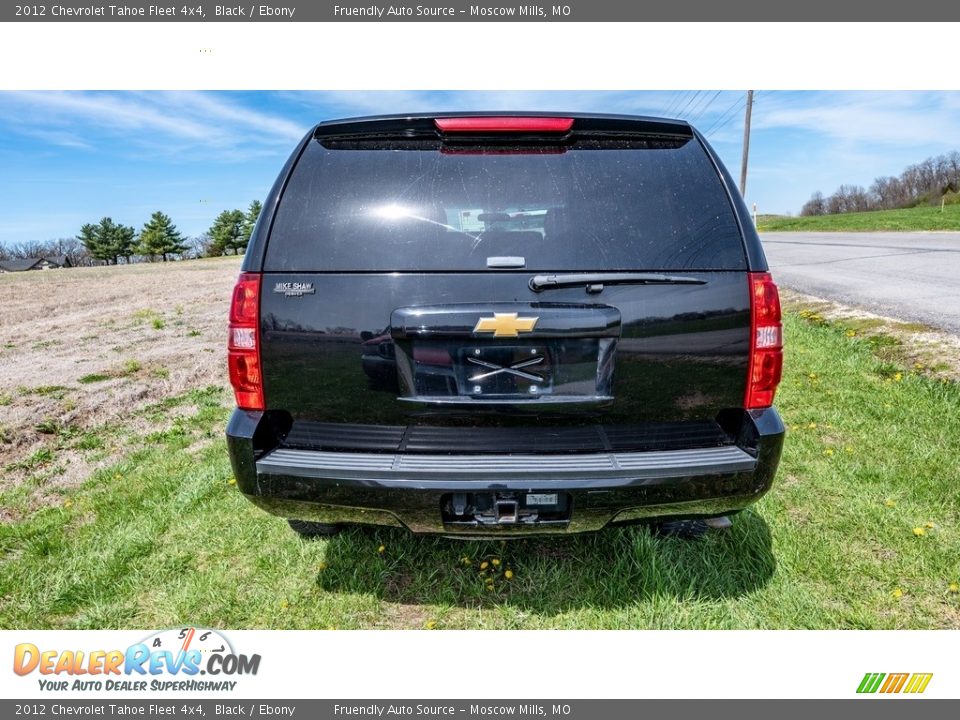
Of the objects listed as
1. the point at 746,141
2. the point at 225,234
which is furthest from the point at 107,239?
the point at 746,141

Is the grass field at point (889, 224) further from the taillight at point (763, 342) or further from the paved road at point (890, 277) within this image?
the taillight at point (763, 342)

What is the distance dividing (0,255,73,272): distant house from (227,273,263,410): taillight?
221 ft

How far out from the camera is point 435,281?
199 cm

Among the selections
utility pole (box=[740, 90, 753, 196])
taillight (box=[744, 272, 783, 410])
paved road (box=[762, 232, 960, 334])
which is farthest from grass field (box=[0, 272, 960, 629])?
utility pole (box=[740, 90, 753, 196])

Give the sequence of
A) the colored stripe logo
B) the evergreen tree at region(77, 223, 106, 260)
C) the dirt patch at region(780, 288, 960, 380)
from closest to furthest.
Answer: the colored stripe logo
the dirt patch at region(780, 288, 960, 380)
the evergreen tree at region(77, 223, 106, 260)

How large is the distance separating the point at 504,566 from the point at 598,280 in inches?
60.3

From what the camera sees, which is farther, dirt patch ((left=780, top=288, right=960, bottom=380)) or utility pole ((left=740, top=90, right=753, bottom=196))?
utility pole ((left=740, top=90, right=753, bottom=196))

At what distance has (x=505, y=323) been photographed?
196 centimetres

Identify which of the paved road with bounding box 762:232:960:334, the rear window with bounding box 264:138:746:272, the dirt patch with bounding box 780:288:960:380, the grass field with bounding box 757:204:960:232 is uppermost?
the grass field with bounding box 757:204:960:232

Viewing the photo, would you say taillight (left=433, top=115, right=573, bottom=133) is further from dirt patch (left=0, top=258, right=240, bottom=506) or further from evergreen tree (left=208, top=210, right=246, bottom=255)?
evergreen tree (left=208, top=210, right=246, bottom=255)

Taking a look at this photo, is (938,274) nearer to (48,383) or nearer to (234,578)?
(234,578)

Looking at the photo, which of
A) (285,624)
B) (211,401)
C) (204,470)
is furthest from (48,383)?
(285,624)

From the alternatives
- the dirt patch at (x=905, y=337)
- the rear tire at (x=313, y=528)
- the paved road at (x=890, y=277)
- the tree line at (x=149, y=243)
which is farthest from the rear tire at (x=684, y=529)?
the tree line at (x=149, y=243)

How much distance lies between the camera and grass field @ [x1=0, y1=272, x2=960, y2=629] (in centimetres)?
241
